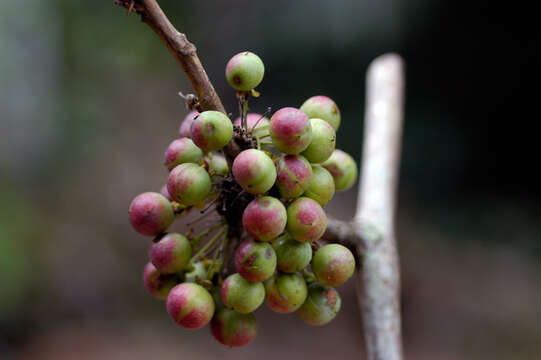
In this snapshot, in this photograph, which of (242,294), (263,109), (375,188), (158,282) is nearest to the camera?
(242,294)

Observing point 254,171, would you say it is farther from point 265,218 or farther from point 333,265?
point 333,265

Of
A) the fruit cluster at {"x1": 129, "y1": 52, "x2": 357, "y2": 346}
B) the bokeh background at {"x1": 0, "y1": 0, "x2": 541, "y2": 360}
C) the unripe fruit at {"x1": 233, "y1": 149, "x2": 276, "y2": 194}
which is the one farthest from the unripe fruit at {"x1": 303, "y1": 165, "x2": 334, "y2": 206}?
the bokeh background at {"x1": 0, "y1": 0, "x2": 541, "y2": 360}

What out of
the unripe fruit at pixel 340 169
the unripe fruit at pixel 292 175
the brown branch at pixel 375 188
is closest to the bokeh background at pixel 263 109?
the brown branch at pixel 375 188

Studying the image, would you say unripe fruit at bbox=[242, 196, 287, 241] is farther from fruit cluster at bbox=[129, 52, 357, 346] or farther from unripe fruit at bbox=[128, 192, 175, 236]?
unripe fruit at bbox=[128, 192, 175, 236]

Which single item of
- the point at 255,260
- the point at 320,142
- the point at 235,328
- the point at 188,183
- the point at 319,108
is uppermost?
the point at 319,108

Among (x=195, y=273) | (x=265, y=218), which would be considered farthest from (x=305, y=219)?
(x=195, y=273)

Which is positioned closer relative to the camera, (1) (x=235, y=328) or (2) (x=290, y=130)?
(2) (x=290, y=130)
